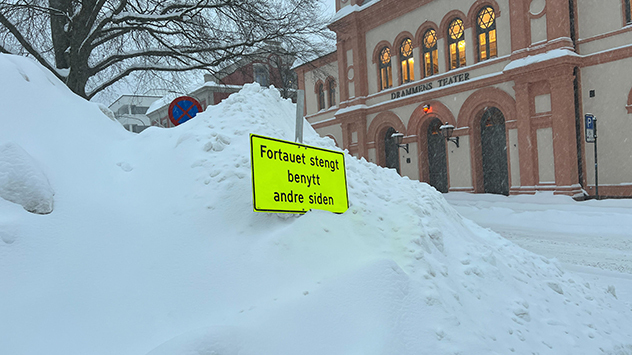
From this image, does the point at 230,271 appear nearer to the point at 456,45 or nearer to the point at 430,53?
the point at 456,45

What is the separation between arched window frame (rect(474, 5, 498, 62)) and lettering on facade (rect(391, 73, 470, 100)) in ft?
3.21

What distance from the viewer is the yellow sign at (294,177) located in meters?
3.23

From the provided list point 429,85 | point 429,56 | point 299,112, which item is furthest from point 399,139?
point 299,112

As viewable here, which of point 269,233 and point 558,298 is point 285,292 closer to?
point 269,233

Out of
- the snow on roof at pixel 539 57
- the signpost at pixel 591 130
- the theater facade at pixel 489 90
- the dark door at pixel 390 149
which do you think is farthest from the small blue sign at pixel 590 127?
the dark door at pixel 390 149

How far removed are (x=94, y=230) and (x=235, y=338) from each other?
64.1 inches

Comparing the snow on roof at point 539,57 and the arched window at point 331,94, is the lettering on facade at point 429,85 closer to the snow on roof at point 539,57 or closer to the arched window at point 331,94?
the snow on roof at point 539,57

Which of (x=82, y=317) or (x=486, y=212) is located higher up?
(x=82, y=317)

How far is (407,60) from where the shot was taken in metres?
19.5

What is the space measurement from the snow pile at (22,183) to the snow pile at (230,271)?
115 millimetres

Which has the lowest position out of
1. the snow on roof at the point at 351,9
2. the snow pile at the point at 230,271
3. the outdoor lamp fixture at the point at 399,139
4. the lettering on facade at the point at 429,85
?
the snow pile at the point at 230,271

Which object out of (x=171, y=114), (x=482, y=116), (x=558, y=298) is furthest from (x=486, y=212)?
(x=171, y=114)

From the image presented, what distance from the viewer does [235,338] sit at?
2.23m

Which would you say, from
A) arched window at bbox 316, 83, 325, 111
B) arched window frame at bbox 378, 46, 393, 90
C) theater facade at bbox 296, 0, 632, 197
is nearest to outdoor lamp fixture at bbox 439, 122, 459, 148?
theater facade at bbox 296, 0, 632, 197
